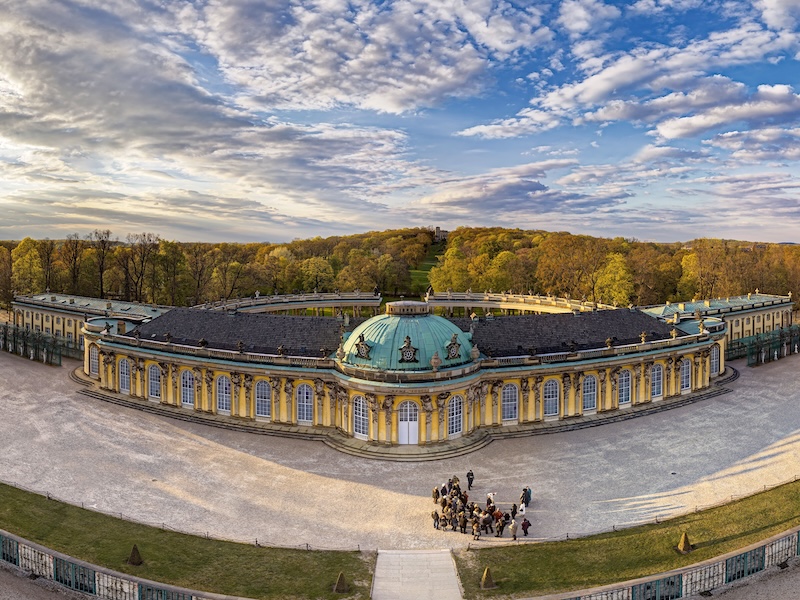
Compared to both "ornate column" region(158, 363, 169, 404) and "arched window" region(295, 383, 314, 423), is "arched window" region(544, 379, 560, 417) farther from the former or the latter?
"ornate column" region(158, 363, 169, 404)

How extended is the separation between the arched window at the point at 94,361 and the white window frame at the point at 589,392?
142ft

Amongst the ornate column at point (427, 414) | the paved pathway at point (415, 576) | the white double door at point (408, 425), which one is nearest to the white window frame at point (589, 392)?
the ornate column at point (427, 414)

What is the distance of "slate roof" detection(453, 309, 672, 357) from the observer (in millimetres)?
44875

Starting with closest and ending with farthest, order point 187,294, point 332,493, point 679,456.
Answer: point 332,493, point 679,456, point 187,294

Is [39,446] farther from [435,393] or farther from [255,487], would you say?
[435,393]

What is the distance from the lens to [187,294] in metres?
97.9

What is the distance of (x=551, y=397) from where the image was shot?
145ft

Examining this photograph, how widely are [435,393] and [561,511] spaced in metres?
11.5

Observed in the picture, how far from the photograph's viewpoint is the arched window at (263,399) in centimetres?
4347

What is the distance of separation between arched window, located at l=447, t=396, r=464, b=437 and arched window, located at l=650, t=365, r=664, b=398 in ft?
60.2

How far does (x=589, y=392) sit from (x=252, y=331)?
26.9 metres

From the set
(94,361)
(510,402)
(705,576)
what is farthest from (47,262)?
(705,576)

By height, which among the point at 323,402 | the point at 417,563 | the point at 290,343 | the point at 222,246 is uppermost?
the point at 222,246

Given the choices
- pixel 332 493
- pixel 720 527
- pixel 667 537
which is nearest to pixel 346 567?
pixel 332 493
